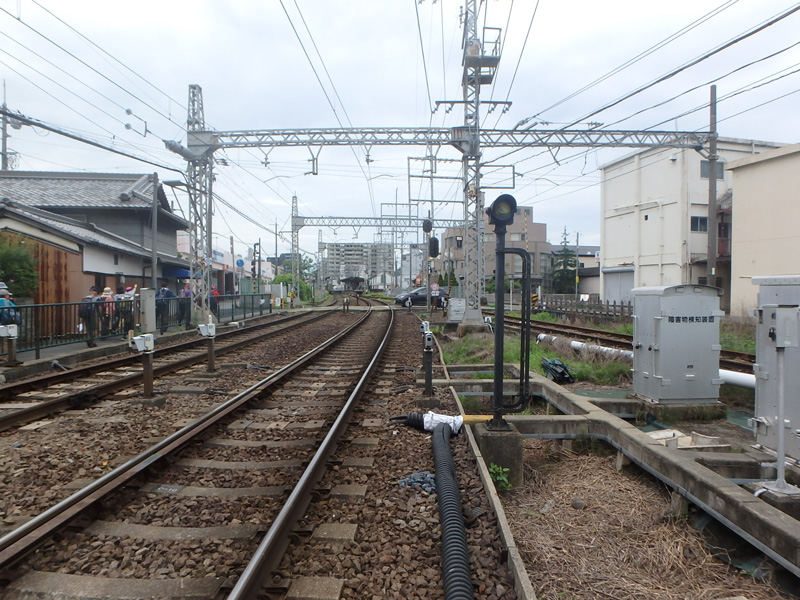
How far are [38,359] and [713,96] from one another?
22259 mm

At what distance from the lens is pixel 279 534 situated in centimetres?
344

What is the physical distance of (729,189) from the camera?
3331cm

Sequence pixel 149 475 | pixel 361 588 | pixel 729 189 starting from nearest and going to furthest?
pixel 361 588, pixel 149 475, pixel 729 189

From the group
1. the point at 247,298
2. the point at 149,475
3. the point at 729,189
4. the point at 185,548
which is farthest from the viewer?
the point at 729,189

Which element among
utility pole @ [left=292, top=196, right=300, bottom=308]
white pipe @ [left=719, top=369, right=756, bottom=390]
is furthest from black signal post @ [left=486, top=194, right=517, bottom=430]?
utility pole @ [left=292, top=196, right=300, bottom=308]

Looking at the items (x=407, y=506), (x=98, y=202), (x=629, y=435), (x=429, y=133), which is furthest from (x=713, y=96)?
(x=98, y=202)

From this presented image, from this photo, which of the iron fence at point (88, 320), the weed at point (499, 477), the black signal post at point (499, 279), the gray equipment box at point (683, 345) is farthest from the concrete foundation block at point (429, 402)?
the iron fence at point (88, 320)

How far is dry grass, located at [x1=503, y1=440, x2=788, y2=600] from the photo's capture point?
3.23 metres

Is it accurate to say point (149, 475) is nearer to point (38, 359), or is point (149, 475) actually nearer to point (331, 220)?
point (38, 359)

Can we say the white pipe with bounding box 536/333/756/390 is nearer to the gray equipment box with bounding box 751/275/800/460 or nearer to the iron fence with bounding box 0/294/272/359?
the gray equipment box with bounding box 751/275/800/460

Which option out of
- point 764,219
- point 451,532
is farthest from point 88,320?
point 764,219

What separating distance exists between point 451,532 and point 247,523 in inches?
57.8

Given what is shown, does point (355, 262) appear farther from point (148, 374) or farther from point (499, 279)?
point (499, 279)

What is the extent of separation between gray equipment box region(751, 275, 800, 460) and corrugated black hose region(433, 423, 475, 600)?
107 inches
